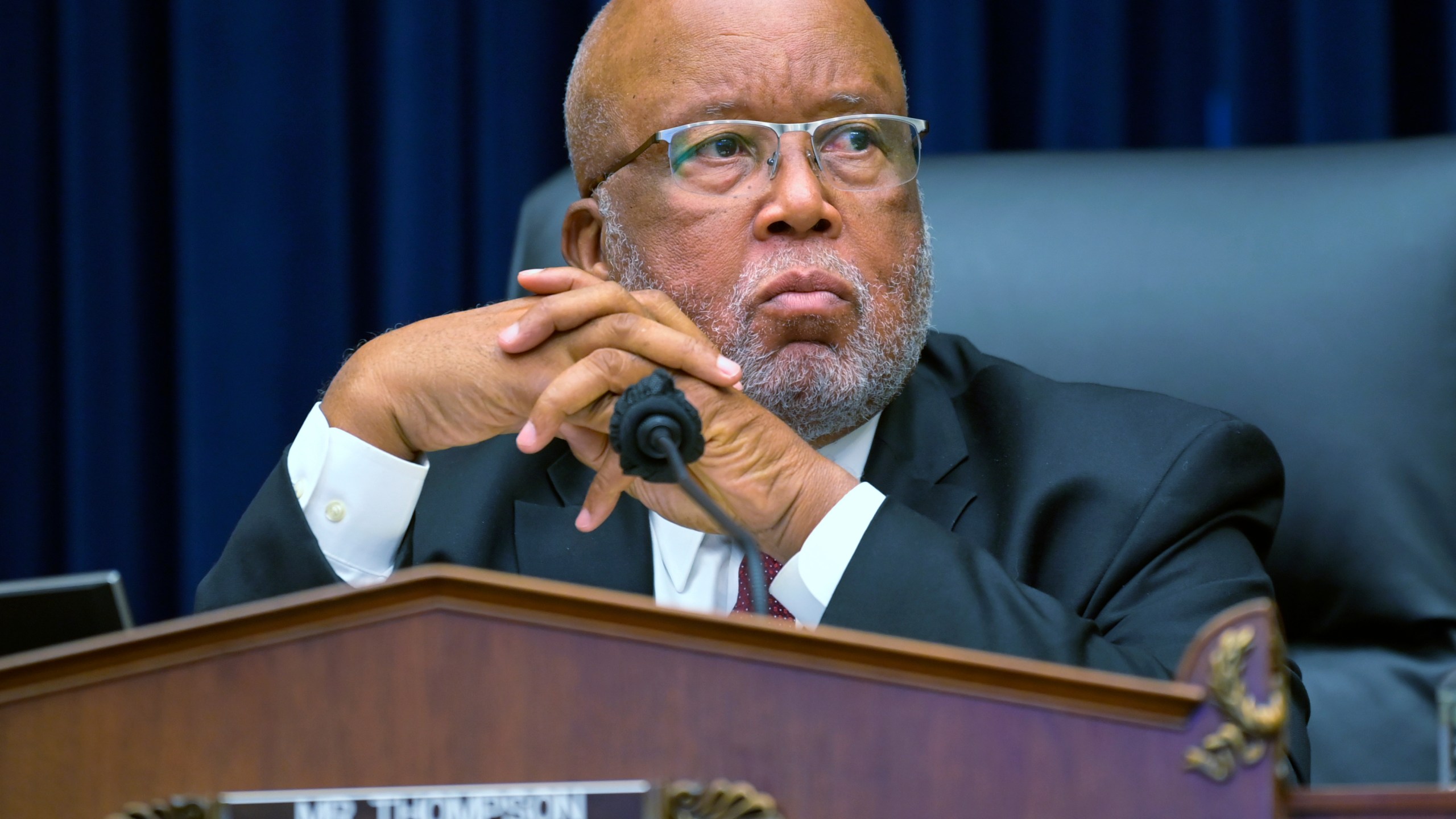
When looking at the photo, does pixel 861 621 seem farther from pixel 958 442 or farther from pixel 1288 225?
pixel 1288 225

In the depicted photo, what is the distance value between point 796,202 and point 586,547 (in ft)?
1.42

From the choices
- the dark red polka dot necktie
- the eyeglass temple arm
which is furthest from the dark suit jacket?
the eyeglass temple arm

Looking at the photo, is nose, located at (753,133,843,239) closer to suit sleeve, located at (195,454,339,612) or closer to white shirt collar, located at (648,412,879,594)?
white shirt collar, located at (648,412,879,594)

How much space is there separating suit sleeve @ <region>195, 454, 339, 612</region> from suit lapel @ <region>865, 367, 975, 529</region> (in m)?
0.61

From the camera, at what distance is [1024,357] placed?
1.67 meters

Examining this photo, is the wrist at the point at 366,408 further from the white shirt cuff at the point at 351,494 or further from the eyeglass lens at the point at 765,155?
the eyeglass lens at the point at 765,155

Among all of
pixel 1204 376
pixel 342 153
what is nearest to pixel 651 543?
pixel 1204 376

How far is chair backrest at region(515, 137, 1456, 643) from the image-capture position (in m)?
1.49

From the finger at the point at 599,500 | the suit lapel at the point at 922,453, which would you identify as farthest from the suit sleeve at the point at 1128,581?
the finger at the point at 599,500

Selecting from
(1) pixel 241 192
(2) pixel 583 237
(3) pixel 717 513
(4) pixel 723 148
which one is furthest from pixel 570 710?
(1) pixel 241 192

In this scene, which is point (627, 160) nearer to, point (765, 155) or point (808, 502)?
point (765, 155)

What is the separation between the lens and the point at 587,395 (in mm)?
1111

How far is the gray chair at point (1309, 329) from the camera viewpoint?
1.48 meters

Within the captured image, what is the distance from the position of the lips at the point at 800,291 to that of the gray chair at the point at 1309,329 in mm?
341
